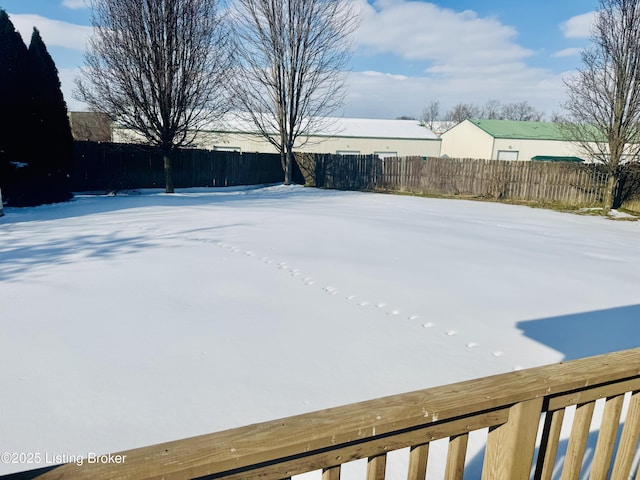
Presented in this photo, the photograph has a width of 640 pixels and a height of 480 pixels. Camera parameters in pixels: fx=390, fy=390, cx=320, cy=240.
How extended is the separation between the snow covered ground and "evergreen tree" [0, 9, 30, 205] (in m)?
3.94

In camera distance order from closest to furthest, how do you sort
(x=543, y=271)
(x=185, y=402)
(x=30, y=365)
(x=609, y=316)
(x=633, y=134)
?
(x=185, y=402) < (x=30, y=365) < (x=609, y=316) < (x=543, y=271) < (x=633, y=134)

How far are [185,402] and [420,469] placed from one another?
1.56m

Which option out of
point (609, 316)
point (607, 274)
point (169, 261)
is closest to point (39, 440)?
point (169, 261)

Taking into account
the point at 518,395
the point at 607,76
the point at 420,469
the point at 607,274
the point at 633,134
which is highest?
the point at 607,76

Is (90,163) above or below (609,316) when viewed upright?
above

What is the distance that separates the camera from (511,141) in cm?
3109

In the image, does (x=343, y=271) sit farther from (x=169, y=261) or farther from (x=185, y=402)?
(x=185, y=402)

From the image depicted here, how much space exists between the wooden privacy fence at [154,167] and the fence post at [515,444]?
14.5 meters

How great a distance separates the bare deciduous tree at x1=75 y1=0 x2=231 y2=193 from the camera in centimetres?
1287

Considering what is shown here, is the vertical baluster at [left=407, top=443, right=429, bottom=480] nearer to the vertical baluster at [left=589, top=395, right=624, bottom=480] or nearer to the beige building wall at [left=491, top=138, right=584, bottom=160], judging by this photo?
the vertical baluster at [left=589, top=395, right=624, bottom=480]

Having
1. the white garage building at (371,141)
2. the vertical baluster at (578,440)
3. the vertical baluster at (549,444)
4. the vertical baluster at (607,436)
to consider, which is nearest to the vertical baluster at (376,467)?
the vertical baluster at (549,444)

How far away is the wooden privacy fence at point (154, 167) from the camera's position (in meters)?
13.1

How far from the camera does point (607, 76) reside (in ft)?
42.6

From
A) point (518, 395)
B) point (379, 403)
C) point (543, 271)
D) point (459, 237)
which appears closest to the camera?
point (379, 403)
